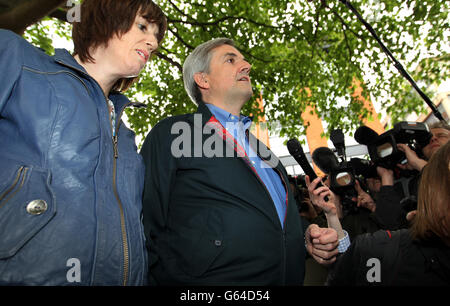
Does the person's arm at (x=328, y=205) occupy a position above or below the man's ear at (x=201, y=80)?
below

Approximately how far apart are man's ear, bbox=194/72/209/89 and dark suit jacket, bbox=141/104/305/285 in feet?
2.74

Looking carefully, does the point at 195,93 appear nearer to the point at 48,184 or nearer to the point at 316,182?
the point at 316,182

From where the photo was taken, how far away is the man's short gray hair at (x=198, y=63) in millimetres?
2330

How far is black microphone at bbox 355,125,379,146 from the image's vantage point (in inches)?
105

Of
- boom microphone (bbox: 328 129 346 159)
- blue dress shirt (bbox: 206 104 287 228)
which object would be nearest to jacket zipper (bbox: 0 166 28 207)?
blue dress shirt (bbox: 206 104 287 228)

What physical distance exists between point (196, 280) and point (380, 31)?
6021 mm

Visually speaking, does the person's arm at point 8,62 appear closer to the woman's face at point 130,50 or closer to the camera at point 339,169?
the woman's face at point 130,50

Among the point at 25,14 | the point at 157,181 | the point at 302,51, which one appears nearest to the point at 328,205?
the point at 157,181

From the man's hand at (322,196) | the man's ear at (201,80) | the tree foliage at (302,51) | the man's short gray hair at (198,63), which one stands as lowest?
the man's hand at (322,196)

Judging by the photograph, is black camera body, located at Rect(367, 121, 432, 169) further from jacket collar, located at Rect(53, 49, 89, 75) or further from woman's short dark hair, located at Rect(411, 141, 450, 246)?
jacket collar, located at Rect(53, 49, 89, 75)

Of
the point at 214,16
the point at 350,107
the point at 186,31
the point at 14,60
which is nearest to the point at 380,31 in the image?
the point at 350,107

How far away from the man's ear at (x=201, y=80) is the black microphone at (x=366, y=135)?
168cm

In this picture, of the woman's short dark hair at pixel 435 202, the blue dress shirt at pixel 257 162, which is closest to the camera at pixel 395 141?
the woman's short dark hair at pixel 435 202

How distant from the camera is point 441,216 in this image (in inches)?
57.4
